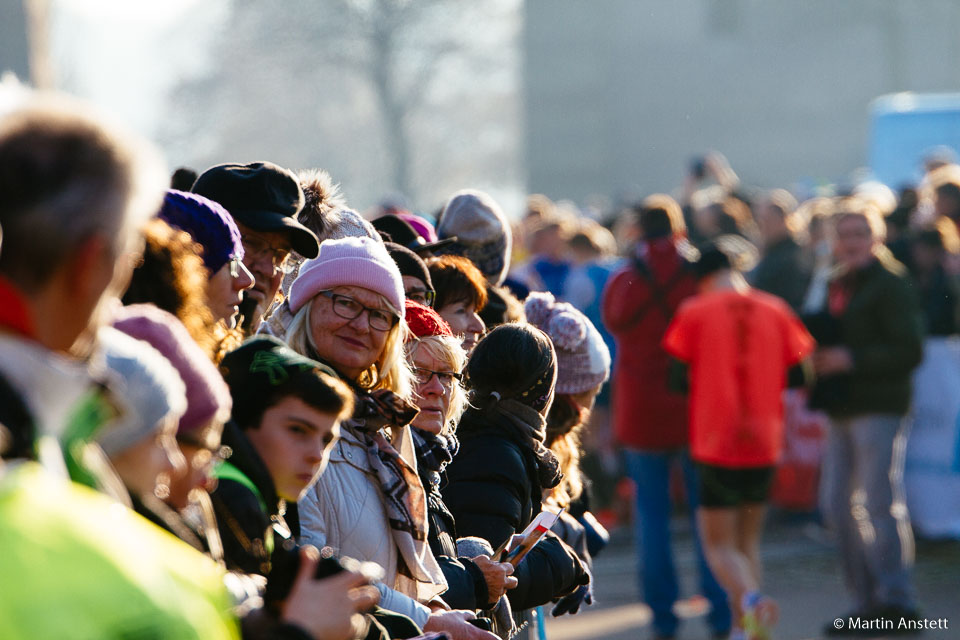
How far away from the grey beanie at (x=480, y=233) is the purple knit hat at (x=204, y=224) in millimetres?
2025

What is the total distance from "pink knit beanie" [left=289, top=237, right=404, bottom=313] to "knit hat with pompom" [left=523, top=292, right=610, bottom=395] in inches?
45.9

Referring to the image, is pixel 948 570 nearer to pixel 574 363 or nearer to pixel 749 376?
pixel 749 376

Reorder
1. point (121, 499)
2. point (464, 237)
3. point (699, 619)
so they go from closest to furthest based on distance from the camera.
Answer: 1. point (121, 499)
2. point (464, 237)
3. point (699, 619)

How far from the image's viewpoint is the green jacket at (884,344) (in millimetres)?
7129

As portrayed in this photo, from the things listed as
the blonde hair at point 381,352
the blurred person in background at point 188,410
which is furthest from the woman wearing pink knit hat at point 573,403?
the blurred person in background at point 188,410

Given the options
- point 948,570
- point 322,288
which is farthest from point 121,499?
point 948,570

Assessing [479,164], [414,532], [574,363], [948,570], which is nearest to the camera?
[414,532]

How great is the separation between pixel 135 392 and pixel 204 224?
4.58ft

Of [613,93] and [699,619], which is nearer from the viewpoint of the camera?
[699,619]

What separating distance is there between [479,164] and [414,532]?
49.8m

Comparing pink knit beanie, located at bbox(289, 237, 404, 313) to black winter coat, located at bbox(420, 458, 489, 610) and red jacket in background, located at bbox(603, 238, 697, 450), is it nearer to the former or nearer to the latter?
black winter coat, located at bbox(420, 458, 489, 610)

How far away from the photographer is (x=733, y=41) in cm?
3850

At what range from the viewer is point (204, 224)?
3.04 m

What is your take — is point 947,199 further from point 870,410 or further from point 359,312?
point 359,312
